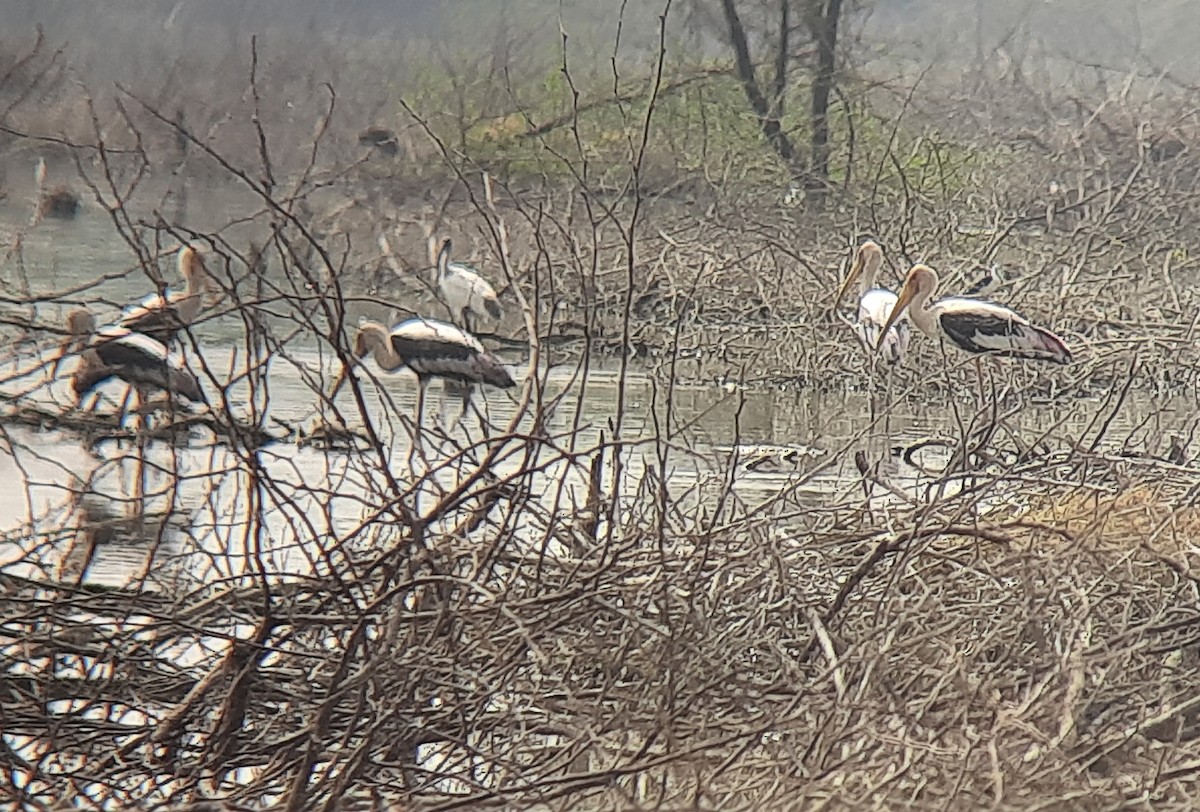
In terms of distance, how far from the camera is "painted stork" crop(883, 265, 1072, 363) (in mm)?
6512

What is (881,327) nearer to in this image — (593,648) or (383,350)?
(383,350)

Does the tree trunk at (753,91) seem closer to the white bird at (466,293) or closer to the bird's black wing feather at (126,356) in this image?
the white bird at (466,293)

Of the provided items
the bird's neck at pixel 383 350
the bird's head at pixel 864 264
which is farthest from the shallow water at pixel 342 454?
the bird's head at pixel 864 264

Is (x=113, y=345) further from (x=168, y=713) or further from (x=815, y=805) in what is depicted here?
(x=815, y=805)

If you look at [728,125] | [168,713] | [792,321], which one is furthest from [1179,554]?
[728,125]

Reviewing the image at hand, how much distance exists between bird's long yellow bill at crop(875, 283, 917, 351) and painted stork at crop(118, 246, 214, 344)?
236 centimetres

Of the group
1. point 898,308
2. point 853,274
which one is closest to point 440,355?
point 898,308

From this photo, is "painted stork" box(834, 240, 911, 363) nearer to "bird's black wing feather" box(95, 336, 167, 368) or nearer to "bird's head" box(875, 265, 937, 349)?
"bird's head" box(875, 265, 937, 349)

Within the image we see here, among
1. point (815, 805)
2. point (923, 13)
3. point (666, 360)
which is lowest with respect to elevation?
point (666, 360)

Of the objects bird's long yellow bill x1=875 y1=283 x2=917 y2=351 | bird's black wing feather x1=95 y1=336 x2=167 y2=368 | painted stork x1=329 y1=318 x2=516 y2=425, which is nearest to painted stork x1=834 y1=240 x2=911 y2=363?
bird's long yellow bill x1=875 y1=283 x2=917 y2=351

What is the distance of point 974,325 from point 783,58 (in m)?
6.46

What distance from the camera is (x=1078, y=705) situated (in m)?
2.64

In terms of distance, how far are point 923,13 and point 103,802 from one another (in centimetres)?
1383

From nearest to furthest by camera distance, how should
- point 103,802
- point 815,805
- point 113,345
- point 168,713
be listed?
point 815,805 < point 103,802 < point 168,713 < point 113,345
